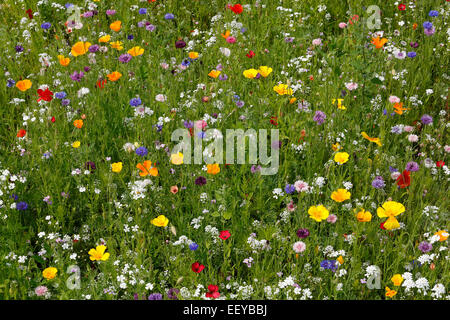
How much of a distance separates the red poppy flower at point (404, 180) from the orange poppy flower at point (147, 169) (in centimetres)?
130

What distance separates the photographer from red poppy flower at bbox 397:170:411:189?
8.89ft

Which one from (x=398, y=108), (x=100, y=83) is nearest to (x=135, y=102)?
(x=100, y=83)

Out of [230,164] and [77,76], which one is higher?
[77,76]

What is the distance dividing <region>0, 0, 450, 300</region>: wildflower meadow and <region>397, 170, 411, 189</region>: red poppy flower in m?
0.01

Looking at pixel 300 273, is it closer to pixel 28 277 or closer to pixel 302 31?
pixel 28 277

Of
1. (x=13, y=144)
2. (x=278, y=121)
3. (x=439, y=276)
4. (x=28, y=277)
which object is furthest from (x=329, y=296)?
(x=13, y=144)

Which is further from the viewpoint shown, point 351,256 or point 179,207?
point 179,207

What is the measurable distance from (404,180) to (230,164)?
0.95m

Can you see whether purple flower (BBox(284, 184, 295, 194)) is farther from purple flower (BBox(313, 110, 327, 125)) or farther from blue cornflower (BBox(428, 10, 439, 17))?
blue cornflower (BBox(428, 10, 439, 17))

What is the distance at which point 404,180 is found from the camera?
273cm

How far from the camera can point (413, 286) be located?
2303 millimetres

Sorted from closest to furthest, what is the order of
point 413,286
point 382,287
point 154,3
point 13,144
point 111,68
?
point 413,286, point 382,287, point 13,144, point 111,68, point 154,3

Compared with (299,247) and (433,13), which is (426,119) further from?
(299,247)

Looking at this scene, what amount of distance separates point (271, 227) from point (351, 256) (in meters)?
0.41
